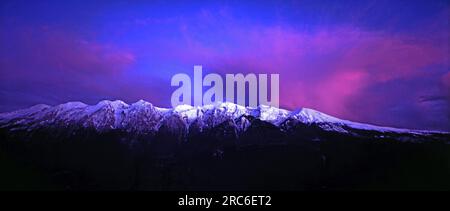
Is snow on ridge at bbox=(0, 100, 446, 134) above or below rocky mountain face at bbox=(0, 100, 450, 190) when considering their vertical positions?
above

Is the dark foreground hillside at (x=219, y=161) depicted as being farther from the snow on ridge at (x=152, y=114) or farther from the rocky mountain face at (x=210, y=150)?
the snow on ridge at (x=152, y=114)

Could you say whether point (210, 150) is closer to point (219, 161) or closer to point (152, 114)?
point (219, 161)

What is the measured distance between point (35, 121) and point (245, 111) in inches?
83.5

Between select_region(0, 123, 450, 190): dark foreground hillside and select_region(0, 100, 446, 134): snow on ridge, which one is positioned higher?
select_region(0, 100, 446, 134): snow on ridge

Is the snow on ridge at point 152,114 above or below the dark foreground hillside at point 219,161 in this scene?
above

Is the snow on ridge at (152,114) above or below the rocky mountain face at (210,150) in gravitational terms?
above

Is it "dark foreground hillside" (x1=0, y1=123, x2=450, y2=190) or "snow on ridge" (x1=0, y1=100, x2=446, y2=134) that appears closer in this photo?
"dark foreground hillside" (x1=0, y1=123, x2=450, y2=190)

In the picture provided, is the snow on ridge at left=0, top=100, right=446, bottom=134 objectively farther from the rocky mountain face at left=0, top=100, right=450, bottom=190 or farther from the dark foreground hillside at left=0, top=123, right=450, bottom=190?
the dark foreground hillside at left=0, top=123, right=450, bottom=190

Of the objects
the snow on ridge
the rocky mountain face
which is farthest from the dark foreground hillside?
the snow on ridge

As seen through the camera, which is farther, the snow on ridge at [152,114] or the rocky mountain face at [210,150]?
the snow on ridge at [152,114]

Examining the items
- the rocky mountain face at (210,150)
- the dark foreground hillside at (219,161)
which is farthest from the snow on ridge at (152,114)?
the dark foreground hillside at (219,161)

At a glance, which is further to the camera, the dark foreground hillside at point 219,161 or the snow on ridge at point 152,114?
the snow on ridge at point 152,114

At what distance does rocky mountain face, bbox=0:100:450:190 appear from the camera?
11.5 feet

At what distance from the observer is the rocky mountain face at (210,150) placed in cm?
352
